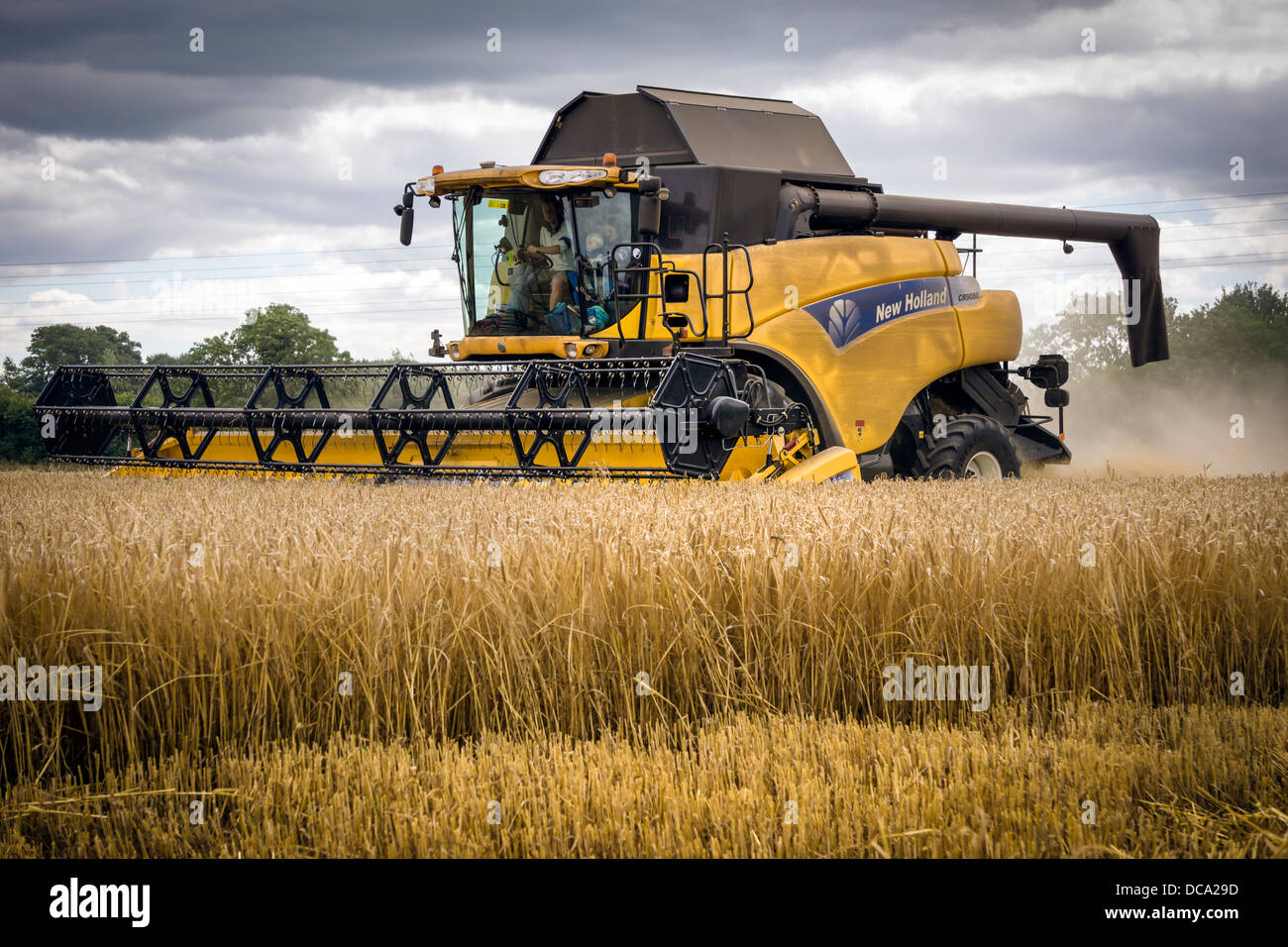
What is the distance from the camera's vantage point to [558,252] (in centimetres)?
970

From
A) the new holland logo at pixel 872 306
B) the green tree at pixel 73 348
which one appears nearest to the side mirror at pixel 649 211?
the new holland logo at pixel 872 306

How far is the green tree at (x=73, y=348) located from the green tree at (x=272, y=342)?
2.50 m

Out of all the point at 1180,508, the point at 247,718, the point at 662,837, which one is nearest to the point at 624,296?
the point at 1180,508

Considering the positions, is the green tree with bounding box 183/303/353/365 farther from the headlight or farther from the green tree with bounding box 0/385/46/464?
the headlight

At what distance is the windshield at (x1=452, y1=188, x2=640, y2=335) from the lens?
9.57 m

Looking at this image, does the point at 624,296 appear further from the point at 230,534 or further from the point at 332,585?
the point at 332,585

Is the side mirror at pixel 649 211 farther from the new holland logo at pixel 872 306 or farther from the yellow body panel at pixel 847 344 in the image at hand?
the new holland logo at pixel 872 306

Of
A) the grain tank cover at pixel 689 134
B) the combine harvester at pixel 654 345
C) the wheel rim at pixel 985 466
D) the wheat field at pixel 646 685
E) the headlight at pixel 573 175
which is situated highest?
the grain tank cover at pixel 689 134

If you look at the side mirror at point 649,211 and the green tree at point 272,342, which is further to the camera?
the green tree at point 272,342

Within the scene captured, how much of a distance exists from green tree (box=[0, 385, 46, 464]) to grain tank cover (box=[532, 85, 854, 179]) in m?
11.4

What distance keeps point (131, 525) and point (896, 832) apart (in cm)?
325

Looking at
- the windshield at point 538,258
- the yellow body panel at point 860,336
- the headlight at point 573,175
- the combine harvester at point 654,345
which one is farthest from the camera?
the yellow body panel at point 860,336

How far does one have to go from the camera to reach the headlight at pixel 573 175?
9.16m
